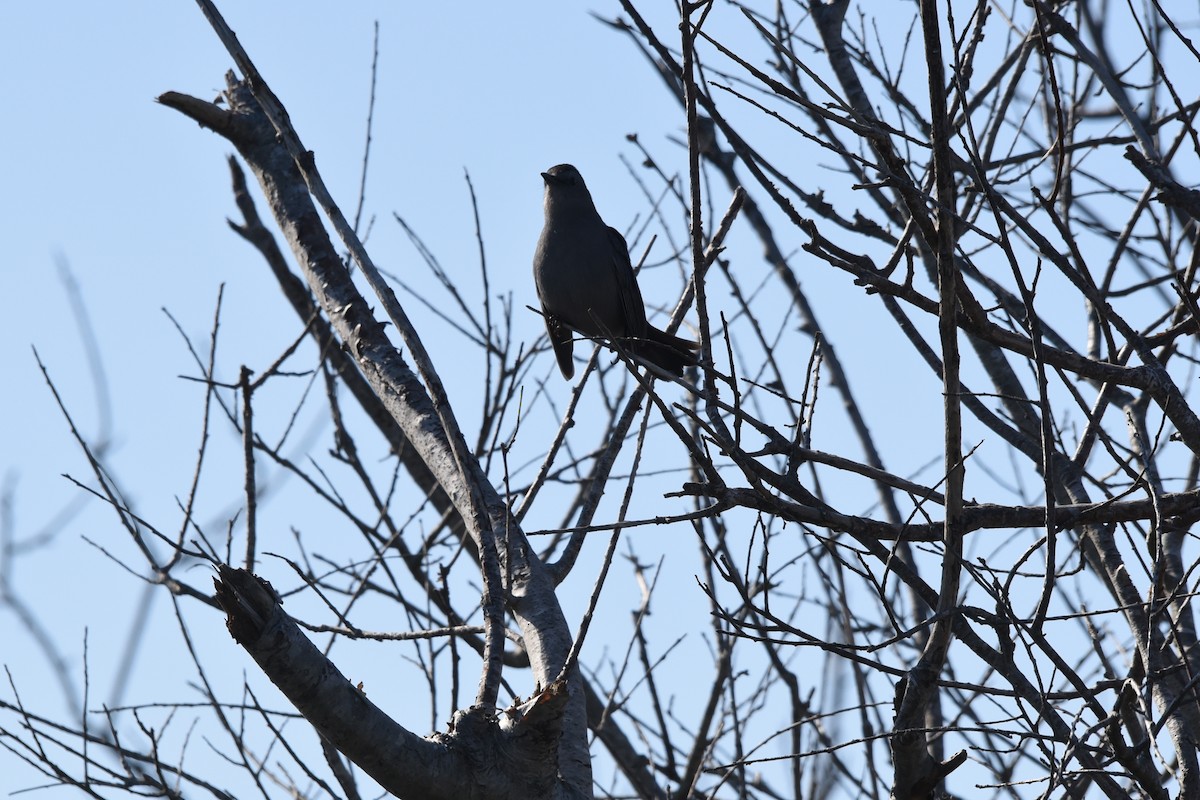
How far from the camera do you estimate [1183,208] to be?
3.27 meters

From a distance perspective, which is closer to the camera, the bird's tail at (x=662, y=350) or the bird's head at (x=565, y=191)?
the bird's tail at (x=662, y=350)

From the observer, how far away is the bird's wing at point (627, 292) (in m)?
6.54

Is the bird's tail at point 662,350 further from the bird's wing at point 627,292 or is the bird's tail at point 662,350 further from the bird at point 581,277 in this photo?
the bird's wing at point 627,292

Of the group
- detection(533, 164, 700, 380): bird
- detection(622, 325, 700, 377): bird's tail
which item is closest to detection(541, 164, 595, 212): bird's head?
detection(533, 164, 700, 380): bird

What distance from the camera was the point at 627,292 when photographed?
655 centimetres

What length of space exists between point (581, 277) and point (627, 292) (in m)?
0.25

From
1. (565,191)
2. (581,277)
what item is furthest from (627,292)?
(565,191)

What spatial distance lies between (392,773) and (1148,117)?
4.38 meters

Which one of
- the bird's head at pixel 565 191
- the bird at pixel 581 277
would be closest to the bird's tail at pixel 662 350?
the bird at pixel 581 277

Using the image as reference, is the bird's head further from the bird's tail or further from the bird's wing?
the bird's tail

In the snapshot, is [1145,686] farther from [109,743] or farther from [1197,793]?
[109,743]

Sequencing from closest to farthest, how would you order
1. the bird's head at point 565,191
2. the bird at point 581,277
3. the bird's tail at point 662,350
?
the bird's tail at point 662,350 → the bird at point 581,277 → the bird's head at point 565,191

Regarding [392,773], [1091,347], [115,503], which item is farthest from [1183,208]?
[115,503]

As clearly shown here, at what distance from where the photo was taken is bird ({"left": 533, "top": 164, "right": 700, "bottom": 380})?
648 centimetres
